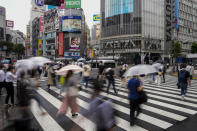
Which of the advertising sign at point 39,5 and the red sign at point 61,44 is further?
the red sign at point 61,44

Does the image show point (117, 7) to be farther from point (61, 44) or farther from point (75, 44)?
point (61, 44)

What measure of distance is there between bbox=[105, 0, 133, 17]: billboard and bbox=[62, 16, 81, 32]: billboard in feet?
39.6

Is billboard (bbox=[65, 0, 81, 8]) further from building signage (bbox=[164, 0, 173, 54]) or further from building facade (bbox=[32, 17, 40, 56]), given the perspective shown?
building facade (bbox=[32, 17, 40, 56])

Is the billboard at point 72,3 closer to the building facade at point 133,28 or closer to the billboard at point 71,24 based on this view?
the building facade at point 133,28

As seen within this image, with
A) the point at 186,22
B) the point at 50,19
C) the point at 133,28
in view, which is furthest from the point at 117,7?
the point at 186,22

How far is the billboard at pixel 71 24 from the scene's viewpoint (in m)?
60.6

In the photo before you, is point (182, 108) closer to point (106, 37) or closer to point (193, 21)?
point (106, 37)

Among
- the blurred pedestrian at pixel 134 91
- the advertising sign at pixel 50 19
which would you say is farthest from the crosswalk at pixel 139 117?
the advertising sign at pixel 50 19

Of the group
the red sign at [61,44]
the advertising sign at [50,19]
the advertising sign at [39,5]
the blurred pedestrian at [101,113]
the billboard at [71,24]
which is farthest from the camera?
the advertising sign at [50,19]

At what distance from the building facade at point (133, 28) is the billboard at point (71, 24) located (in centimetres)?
1073

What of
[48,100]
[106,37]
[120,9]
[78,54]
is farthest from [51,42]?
[48,100]

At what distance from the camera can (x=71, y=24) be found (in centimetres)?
6094

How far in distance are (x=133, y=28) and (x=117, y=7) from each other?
10389 millimetres

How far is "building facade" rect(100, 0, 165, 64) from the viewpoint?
173ft
